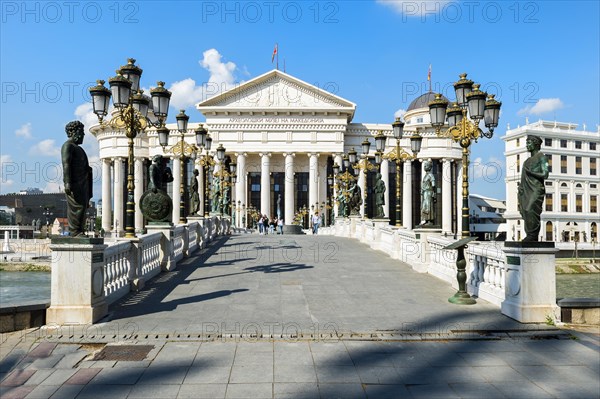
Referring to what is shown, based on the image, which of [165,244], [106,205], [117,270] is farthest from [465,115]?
[106,205]

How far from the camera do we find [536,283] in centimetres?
894

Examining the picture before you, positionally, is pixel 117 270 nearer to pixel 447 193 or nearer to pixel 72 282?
pixel 72 282

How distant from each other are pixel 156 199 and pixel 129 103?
4246mm

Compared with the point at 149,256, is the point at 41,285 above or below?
below

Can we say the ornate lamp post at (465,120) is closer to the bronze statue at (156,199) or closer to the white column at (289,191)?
the bronze statue at (156,199)

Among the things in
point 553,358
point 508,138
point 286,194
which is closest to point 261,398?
point 553,358

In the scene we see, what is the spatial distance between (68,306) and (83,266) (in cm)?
75

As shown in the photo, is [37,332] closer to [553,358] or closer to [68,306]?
[68,306]

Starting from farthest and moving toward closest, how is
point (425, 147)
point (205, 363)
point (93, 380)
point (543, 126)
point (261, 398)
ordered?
point (543, 126) < point (425, 147) < point (205, 363) < point (93, 380) < point (261, 398)

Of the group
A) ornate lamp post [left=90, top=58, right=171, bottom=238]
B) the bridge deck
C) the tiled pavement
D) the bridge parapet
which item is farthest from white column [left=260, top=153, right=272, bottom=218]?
the tiled pavement

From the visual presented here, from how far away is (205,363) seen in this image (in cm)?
660

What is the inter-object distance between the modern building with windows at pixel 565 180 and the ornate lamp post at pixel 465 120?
73793 millimetres

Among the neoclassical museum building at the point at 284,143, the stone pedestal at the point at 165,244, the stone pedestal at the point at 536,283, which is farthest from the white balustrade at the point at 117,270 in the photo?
the neoclassical museum building at the point at 284,143

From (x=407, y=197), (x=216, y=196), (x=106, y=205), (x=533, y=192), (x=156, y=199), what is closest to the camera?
(x=533, y=192)
